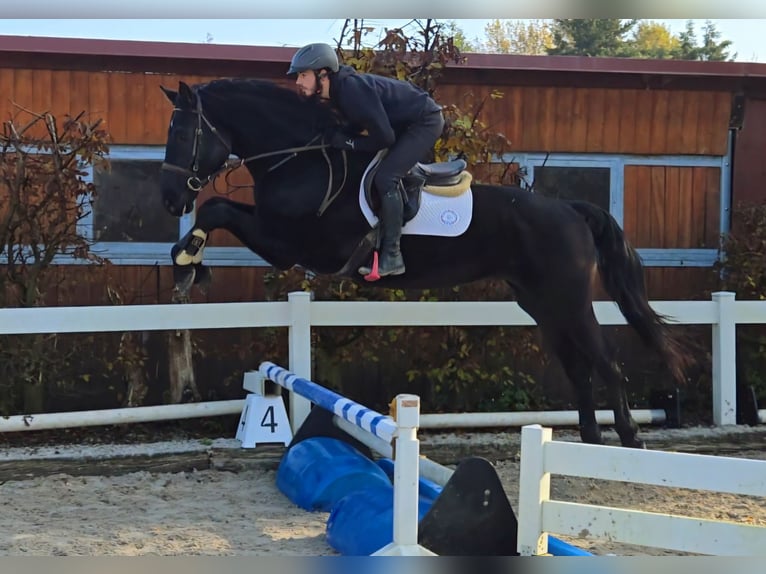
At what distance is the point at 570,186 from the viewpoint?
741 cm

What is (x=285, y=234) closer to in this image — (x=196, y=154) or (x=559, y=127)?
(x=196, y=154)

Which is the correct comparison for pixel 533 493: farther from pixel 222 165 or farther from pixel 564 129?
pixel 564 129

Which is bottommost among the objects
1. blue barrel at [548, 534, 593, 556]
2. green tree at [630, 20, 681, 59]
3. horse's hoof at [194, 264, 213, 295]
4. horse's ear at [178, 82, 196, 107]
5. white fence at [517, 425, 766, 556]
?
blue barrel at [548, 534, 593, 556]

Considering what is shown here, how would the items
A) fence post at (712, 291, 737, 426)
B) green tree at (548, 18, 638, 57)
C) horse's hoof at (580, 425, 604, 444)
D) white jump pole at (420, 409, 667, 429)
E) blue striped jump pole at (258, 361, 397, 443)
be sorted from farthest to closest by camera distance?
green tree at (548, 18, 638, 57) → fence post at (712, 291, 737, 426) → white jump pole at (420, 409, 667, 429) → horse's hoof at (580, 425, 604, 444) → blue striped jump pole at (258, 361, 397, 443)

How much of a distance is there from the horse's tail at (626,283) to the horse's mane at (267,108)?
6.01ft

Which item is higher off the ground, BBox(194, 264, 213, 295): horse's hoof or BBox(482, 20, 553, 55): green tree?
BBox(482, 20, 553, 55): green tree

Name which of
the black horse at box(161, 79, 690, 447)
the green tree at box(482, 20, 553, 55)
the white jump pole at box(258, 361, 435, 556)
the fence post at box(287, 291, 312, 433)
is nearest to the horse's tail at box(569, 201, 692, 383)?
the black horse at box(161, 79, 690, 447)

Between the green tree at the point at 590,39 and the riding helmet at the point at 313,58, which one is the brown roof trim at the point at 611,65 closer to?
the riding helmet at the point at 313,58

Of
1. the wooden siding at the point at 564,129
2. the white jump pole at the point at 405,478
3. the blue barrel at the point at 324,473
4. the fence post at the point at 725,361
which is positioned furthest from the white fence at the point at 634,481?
the wooden siding at the point at 564,129

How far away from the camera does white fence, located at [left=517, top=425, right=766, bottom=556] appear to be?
2.67 meters

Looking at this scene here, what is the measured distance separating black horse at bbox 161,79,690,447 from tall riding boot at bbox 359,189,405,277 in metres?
0.09

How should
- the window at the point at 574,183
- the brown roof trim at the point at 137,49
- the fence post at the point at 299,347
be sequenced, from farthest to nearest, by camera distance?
1. the window at the point at 574,183
2. the brown roof trim at the point at 137,49
3. the fence post at the point at 299,347

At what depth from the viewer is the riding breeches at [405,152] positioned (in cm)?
425

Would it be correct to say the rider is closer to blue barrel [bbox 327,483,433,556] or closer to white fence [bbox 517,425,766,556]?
blue barrel [bbox 327,483,433,556]
